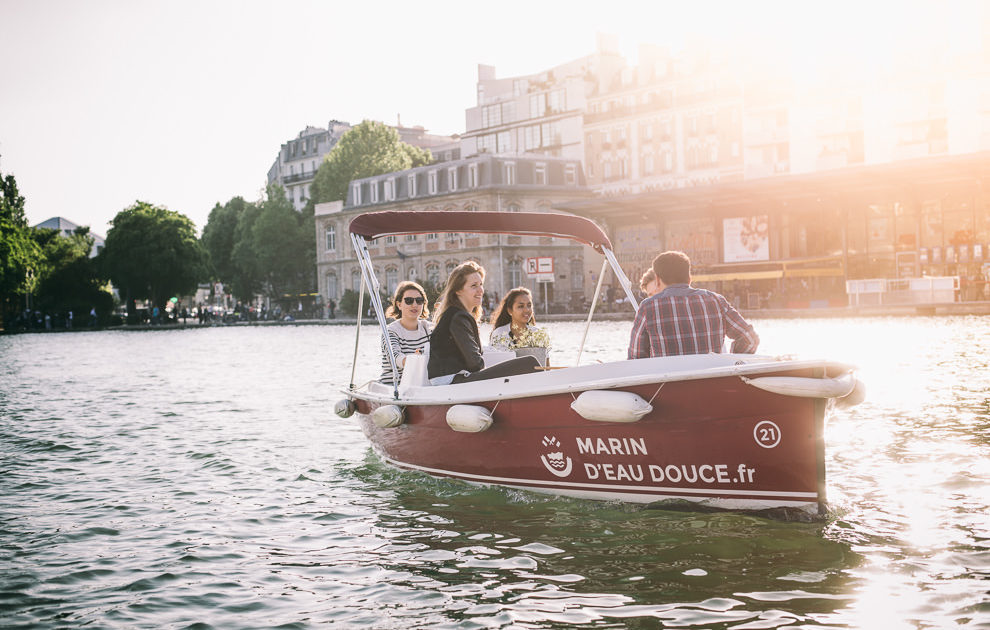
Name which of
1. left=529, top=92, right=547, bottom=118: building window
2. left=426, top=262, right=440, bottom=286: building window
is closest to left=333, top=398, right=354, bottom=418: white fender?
left=426, top=262, right=440, bottom=286: building window

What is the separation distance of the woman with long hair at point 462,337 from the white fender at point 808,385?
2485 mm

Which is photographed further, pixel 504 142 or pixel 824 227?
pixel 504 142

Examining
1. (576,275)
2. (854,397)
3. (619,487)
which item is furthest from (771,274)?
(619,487)

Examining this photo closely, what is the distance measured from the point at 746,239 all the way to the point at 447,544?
51326mm

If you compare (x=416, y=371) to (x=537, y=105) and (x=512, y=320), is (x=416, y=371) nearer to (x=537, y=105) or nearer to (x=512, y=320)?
(x=512, y=320)

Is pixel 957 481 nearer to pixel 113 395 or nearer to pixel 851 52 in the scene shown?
pixel 113 395

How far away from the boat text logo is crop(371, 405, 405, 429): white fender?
1967 mm

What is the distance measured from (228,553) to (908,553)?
4.95 m

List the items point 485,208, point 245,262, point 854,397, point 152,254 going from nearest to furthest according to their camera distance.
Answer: point 854,397 → point 485,208 → point 152,254 → point 245,262

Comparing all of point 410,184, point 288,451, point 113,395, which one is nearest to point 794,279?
point 410,184

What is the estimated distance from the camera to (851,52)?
191 feet

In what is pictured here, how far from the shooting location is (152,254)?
3292 inches

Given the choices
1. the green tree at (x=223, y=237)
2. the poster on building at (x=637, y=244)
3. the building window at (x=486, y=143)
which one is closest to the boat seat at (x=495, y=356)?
the poster on building at (x=637, y=244)

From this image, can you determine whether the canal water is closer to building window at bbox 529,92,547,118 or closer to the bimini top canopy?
the bimini top canopy
